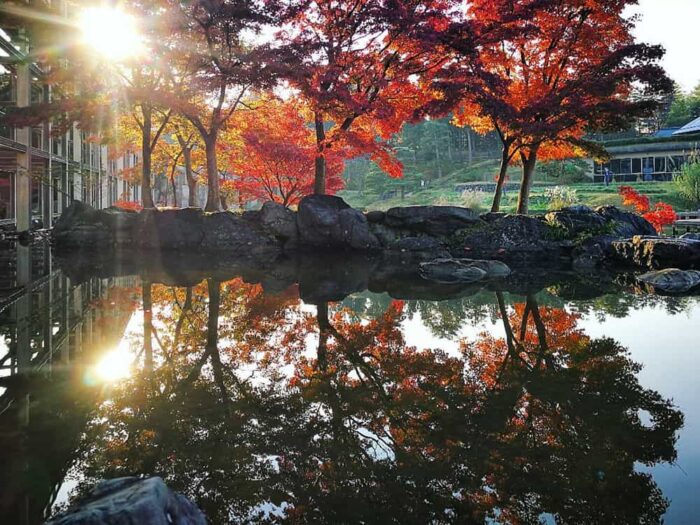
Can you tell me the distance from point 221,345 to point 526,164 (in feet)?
49.9

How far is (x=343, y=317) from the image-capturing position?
6.88 meters

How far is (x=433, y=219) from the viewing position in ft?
52.6

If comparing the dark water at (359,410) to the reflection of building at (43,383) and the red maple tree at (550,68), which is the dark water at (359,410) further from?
the red maple tree at (550,68)

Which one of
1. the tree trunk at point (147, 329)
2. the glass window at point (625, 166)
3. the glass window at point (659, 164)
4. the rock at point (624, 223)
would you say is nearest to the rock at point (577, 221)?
the rock at point (624, 223)

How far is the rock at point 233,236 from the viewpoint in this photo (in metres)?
15.4

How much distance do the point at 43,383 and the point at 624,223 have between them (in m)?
16.0

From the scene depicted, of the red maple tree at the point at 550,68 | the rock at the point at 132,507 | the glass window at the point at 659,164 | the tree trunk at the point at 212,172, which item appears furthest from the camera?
the glass window at the point at 659,164

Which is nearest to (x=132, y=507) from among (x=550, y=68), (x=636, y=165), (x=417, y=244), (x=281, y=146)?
(x=417, y=244)

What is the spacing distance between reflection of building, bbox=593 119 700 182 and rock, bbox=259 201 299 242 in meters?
28.2

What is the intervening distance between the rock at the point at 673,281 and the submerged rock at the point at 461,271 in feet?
9.53

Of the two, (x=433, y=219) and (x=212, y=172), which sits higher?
(x=212, y=172)

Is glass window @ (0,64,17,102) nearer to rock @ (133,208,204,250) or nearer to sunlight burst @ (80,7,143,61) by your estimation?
sunlight burst @ (80,7,143,61)

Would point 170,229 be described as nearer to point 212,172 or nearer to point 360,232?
point 212,172

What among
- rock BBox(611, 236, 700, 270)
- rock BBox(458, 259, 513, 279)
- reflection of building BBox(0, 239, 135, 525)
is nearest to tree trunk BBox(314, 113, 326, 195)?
rock BBox(458, 259, 513, 279)
